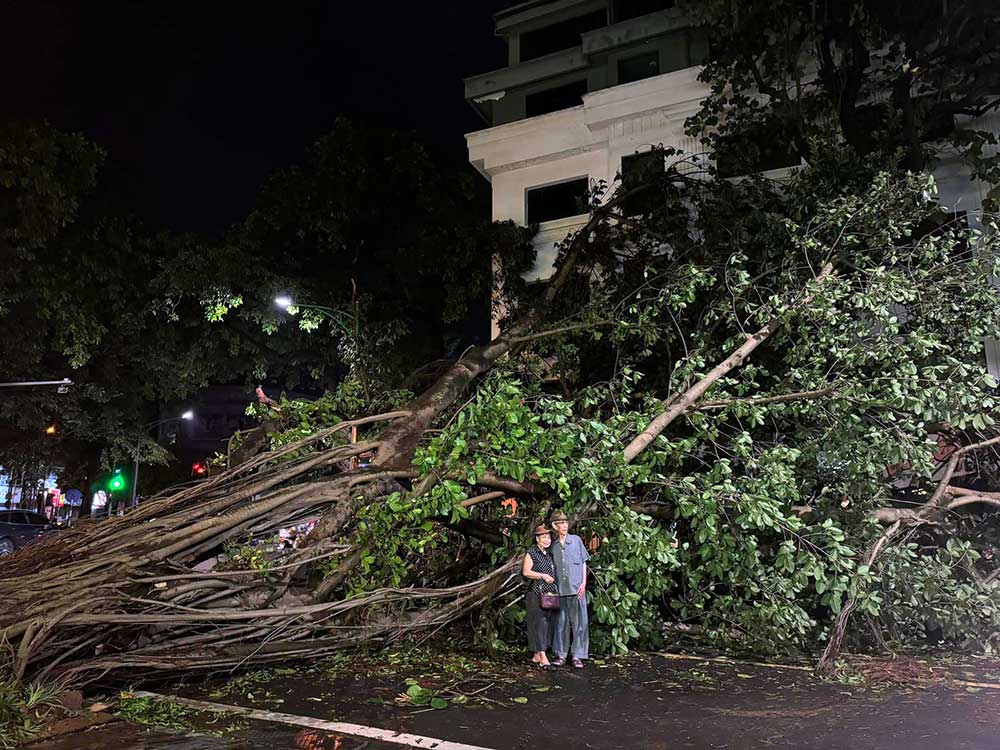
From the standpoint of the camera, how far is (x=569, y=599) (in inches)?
271

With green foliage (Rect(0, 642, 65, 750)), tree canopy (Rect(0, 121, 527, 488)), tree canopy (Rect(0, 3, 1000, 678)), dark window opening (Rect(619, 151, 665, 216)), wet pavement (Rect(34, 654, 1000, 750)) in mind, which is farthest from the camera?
tree canopy (Rect(0, 121, 527, 488))

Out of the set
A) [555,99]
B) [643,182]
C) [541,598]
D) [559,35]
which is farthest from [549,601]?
[559,35]

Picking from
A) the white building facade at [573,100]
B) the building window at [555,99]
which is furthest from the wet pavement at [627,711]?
the building window at [555,99]

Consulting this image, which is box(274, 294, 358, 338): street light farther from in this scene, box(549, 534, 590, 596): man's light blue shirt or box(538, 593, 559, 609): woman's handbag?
box(538, 593, 559, 609): woman's handbag

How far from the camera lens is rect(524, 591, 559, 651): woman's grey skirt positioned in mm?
6859

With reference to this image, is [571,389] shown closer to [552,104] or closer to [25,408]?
[552,104]

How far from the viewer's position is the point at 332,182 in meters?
15.5

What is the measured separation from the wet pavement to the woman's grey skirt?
272mm

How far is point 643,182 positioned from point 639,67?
7.33 metres

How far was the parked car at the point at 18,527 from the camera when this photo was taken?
59.1 ft

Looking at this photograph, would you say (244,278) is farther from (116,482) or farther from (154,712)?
(154,712)

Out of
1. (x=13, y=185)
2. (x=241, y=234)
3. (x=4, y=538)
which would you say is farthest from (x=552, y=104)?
(x=4, y=538)

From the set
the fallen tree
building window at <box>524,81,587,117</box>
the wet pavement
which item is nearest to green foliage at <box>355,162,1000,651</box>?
the fallen tree

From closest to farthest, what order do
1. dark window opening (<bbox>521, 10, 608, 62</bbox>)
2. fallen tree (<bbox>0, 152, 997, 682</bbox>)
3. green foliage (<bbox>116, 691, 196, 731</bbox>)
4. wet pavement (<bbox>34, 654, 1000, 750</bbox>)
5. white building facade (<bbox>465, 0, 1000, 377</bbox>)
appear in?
wet pavement (<bbox>34, 654, 1000, 750</bbox>) → green foliage (<bbox>116, 691, 196, 731</bbox>) → fallen tree (<bbox>0, 152, 997, 682</bbox>) → white building facade (<bbox>465, 0, 1000, 377</bbox>) → dark window opening (<bbox>521, 10, 608, 62</bbox>)
